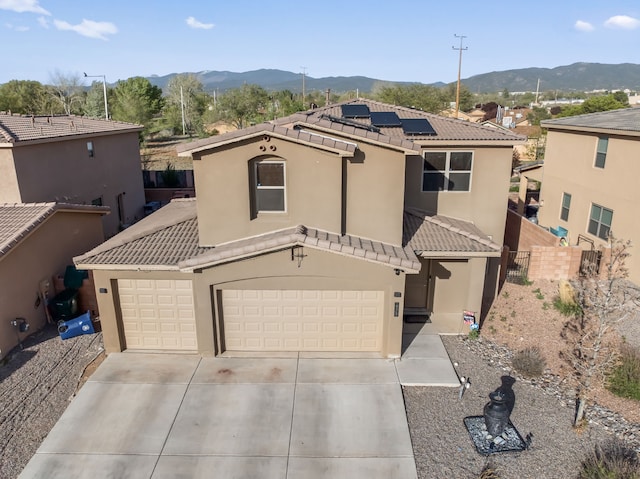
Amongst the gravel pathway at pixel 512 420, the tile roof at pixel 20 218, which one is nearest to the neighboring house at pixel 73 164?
the tile roof at pixel 20 218

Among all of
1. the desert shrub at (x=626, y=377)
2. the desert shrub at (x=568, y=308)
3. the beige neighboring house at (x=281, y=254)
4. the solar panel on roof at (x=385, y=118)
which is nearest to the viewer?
the desert shrub at (x=626, y=377)

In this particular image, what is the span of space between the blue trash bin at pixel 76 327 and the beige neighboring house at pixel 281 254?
59.2 inches

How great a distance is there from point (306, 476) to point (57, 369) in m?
7.30

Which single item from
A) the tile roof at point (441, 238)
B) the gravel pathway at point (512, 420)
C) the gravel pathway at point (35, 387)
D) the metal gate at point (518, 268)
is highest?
the tile roof at point (441, 238)

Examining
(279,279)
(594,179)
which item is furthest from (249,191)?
(594,179)

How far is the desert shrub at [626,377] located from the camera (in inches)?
425

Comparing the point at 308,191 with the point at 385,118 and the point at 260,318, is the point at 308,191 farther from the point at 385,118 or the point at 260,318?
the point at 385,118

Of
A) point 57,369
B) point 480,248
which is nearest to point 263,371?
point 57,369

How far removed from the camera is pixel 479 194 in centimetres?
1500

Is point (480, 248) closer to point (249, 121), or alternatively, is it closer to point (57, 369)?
point (57, 369)

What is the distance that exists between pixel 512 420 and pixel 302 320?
542 centimetres

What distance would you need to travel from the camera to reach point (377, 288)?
11758 mm

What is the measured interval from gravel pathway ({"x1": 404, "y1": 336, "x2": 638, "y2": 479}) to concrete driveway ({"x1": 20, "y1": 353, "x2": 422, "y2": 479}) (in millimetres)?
423

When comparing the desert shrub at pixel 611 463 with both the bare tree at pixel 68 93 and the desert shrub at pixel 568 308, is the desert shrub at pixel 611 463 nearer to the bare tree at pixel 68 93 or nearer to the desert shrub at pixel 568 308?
the desert shrub at pixel 568 308
